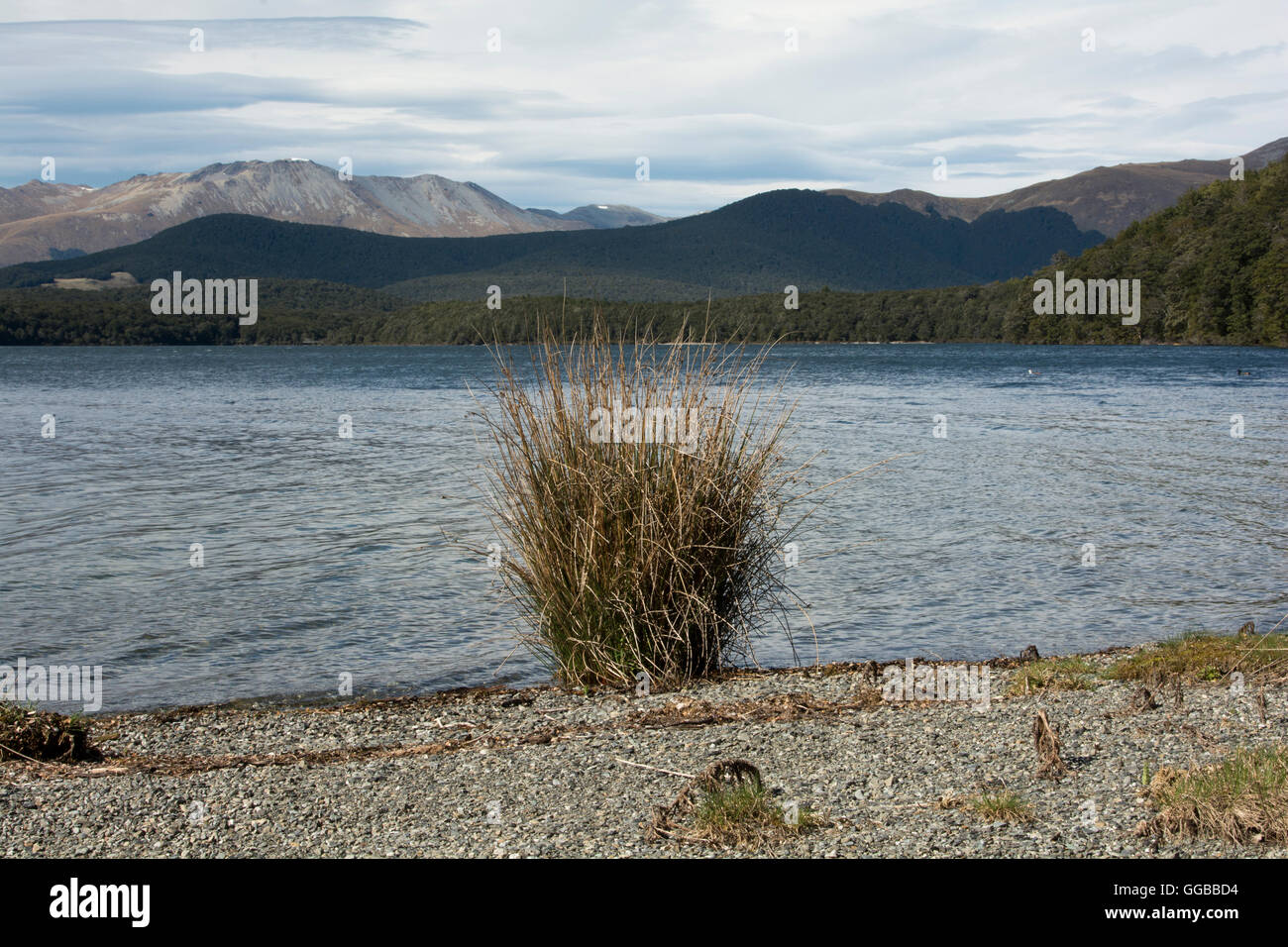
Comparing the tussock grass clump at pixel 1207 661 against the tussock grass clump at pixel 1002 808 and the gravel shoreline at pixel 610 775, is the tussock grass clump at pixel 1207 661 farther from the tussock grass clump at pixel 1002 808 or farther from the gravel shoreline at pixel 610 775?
the tussock grass clump at pixel 1002 808

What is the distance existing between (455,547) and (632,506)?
8.17 meters

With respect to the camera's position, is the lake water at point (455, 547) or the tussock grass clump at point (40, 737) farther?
the lake water at point (455, 547)

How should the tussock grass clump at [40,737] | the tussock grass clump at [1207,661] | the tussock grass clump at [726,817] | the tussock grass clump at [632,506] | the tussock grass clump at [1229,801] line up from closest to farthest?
the tussock grass clump at [1229,801], the tussock grass clump at [726,817], the tussock grass clump at [40,737], the tussock grass clump at [632,506], the tussock grass clump at [1207,661]

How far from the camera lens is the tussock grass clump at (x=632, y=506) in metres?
7.47

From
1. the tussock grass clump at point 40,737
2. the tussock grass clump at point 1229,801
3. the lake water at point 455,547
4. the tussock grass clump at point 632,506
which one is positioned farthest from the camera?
the lake water at point 455,547

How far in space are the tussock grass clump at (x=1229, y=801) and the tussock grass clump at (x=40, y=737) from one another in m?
5.90

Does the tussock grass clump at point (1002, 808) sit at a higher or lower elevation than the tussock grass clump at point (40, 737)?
higher

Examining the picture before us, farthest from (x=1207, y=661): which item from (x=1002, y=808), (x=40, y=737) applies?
(x=40, y=737)

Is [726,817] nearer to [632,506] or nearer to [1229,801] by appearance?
[1229,801]

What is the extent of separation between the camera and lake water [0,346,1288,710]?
405 inches

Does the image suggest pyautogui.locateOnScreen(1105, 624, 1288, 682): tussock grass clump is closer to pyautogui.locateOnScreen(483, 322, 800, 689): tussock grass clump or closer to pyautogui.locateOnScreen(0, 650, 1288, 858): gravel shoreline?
pyautogui.locateOnScreen(0, 650, 1288, 858): gravel shoreline

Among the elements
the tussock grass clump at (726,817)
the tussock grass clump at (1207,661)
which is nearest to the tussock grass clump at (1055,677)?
the tussock grass clump at (1207,661)
